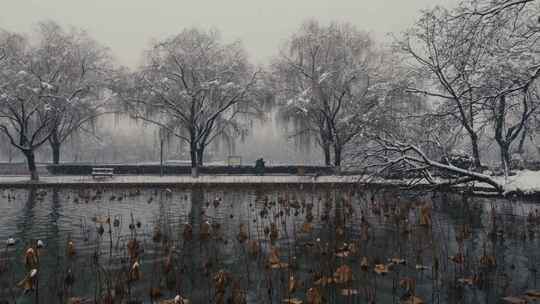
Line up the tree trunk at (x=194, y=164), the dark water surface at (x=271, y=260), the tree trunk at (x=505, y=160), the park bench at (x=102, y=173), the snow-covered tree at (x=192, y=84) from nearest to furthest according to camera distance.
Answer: the dark water surface at (x=271, y=260) → the tree trunk at (x=505, y=160) → the park bench at (x=102, y=173) → the tree trunk at (x=194, y=164) → the snow-covered tree at (x=192, y=84)

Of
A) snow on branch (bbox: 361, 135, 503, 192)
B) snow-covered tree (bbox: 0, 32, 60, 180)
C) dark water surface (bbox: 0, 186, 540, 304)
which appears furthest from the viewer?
snow-covered tree (bbox: 0, 32, 60, 180)

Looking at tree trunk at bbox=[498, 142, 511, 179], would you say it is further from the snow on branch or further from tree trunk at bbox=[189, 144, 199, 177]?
tree trunk at bbox=[189, 144, 199, 177]

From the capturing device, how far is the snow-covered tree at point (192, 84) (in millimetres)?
35156

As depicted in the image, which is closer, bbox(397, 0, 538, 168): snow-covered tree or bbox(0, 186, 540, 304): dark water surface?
bbox(0, 186, 540, 304): dark water surface

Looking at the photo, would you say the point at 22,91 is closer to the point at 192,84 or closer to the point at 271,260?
the point at 192,84

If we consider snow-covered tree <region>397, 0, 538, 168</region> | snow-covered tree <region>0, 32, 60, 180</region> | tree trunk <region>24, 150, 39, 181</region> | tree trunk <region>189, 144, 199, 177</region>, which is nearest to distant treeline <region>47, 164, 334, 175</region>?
tree trunk <region>189, 144, 199, 177</region>

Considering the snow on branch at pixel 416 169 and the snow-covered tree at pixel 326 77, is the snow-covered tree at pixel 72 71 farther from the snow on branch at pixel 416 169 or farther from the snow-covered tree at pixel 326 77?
the snow on branch at pixel 416 169

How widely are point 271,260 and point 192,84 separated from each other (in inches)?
1299

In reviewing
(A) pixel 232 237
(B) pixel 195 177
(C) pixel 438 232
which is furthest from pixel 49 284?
(B) pixel 195 177

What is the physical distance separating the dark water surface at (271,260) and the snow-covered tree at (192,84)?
21.8 metres

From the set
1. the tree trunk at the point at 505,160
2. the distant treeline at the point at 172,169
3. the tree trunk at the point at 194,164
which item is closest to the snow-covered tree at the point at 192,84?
the tree trunk at the point at 194,164

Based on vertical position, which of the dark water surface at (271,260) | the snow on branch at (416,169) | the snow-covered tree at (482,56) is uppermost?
the snow-covered tree at (482,56)

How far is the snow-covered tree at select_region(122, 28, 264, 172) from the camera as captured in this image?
35156 millimetres

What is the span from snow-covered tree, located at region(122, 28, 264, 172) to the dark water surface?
21826 mm
